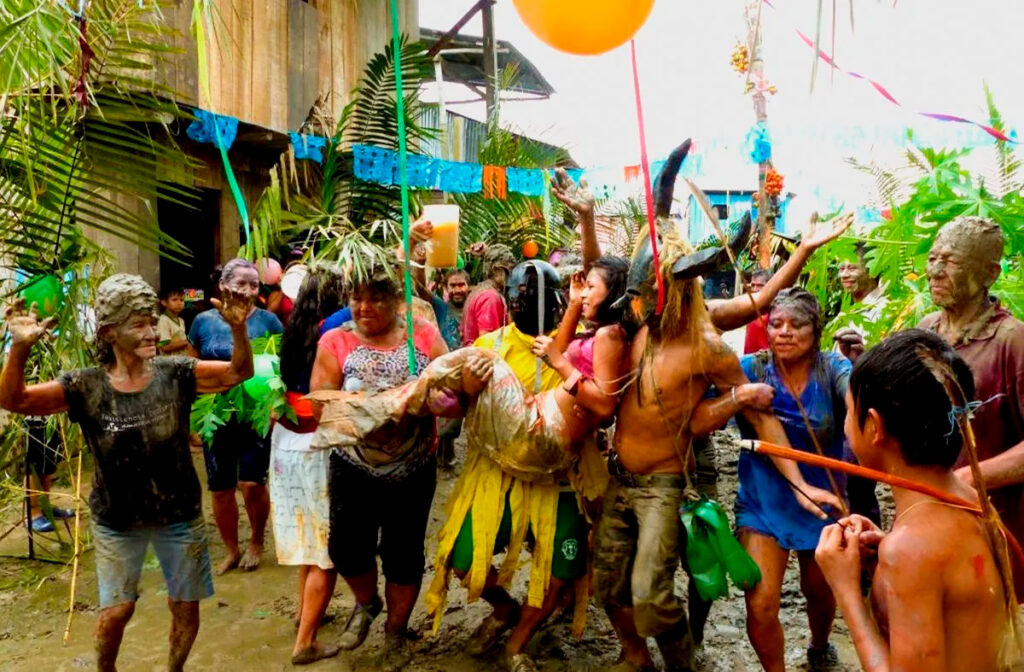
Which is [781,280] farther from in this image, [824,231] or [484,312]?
[484,312]

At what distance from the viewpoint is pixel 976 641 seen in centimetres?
158

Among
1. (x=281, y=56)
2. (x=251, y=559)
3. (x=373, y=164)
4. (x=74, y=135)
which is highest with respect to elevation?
(x=281, y=56)

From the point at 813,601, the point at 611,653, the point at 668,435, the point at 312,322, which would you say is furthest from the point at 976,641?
the point at 312,322

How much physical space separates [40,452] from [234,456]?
1125 millimetres

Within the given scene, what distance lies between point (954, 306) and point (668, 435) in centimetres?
118

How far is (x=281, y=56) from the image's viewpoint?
24.8ft

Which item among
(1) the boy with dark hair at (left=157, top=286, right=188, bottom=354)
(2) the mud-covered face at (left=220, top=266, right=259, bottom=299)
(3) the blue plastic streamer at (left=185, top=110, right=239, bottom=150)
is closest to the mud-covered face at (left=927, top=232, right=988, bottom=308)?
(2) the mud-covered face at (left=220, top=266, right=259, bottom=299)

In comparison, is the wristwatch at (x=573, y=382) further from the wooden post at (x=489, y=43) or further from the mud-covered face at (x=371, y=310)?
the wooden post at (x=489, y=43)

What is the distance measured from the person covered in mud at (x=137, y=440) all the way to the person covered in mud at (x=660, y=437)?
157 cm

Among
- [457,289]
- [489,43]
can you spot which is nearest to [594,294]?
[457,289]

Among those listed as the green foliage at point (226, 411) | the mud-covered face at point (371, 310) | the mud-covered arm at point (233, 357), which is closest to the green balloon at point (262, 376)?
the green foliage at point (226, 411)

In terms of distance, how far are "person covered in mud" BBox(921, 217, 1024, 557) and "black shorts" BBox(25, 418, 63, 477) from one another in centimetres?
426

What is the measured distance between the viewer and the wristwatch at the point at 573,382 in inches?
118

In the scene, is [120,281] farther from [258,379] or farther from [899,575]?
[899,575]
